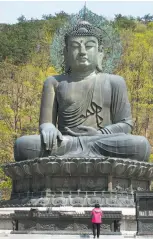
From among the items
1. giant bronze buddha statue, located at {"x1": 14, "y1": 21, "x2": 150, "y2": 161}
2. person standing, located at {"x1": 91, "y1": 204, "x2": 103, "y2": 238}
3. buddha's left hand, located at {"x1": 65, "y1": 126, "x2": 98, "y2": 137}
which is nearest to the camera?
person standing, located at {"x1": 91, "y1": 204, "x2": 103, "y2": 238}

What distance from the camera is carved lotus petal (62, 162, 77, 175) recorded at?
1302 cm

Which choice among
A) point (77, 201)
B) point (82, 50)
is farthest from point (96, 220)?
point (82, 50)

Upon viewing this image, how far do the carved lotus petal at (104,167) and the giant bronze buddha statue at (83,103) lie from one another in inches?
28.6

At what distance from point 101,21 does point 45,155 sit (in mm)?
4301

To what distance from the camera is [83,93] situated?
14789mm

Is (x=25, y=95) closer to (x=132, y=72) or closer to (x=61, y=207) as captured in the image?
(x=132, y=72)

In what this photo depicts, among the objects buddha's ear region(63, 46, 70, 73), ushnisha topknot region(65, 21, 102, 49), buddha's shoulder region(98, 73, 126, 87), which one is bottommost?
buddha's shoulder region(98, 73, 126, 87)

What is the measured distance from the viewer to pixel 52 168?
1313 centimetres

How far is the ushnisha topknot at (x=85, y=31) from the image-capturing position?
15.1 metres

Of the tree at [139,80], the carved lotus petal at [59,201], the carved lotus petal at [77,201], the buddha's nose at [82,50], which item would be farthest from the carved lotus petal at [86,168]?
the tree at [139,80]

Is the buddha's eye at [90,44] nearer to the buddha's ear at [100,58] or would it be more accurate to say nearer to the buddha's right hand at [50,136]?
the buddha's ear at [100,58]

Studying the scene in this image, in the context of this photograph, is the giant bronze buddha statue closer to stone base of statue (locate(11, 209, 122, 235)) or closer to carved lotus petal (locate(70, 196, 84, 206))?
carved lotus petal (locate(70, 196, 84, 206))

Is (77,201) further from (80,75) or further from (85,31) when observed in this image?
(85,31)

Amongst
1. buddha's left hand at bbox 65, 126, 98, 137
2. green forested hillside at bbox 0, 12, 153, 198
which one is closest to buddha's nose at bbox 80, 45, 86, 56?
buddha's left hand at bbox 65, 126, 98, 137
